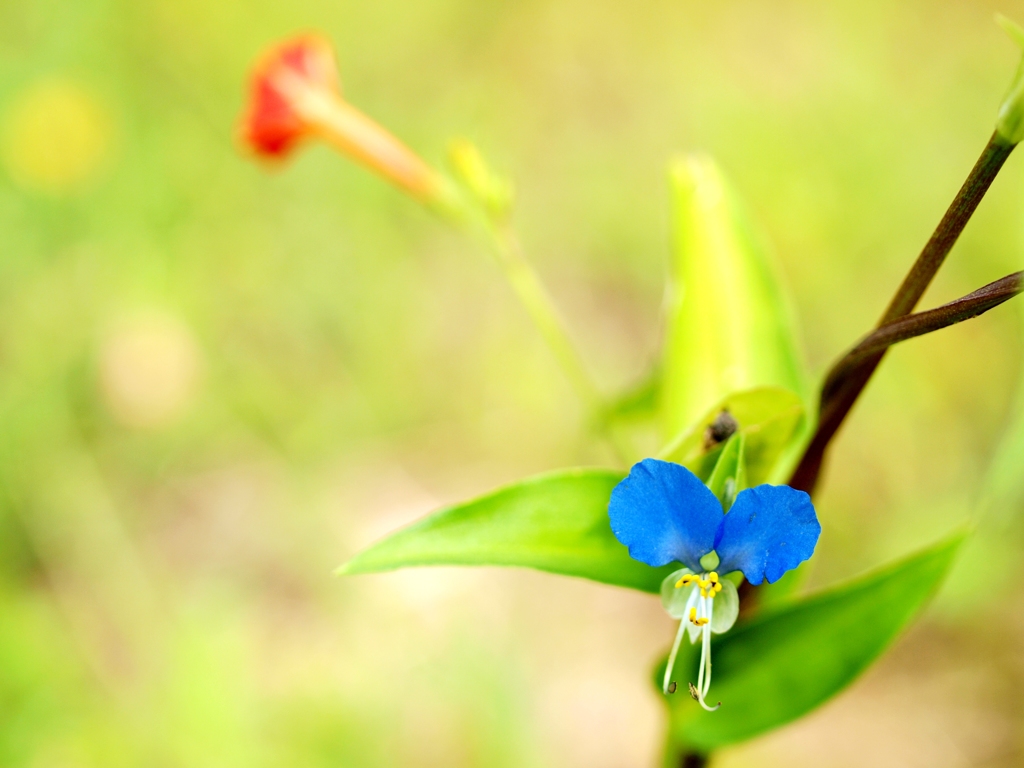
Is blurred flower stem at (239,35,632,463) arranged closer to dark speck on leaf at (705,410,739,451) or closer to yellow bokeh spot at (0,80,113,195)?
dark speck on leaf at (705,410,739,451)

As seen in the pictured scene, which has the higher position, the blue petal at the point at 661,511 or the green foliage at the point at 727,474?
the green foliage at the point at 727,474

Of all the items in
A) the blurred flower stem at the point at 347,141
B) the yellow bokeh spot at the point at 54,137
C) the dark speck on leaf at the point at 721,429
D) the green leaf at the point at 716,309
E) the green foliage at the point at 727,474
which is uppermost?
the yellow bokeh spot at the point at 54,137

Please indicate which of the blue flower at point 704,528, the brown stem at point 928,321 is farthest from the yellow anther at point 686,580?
the brown stem at point 928,321

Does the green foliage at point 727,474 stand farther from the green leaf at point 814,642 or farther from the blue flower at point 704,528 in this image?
the green leaf at point 814,642

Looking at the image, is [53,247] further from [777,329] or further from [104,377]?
[777,329]

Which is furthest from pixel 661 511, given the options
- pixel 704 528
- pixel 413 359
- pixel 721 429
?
pixel 413 359

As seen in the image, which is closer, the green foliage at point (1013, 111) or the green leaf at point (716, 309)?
the green foliage at point (1013, 111)

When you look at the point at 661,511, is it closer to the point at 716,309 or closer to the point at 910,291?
the point at 910,291
